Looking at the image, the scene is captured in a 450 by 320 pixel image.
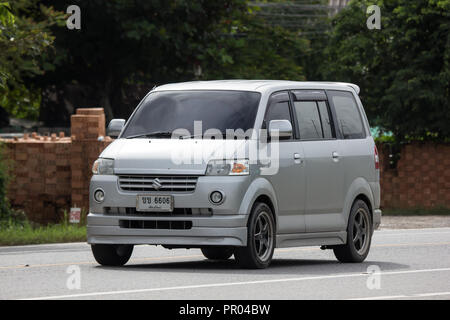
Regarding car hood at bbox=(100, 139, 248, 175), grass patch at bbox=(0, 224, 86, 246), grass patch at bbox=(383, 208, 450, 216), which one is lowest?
grass patch at bbox=(383, 208, 450, 216)

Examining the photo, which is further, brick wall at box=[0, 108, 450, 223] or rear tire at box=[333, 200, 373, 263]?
brick wall at box=[0, 108, 450, 223]

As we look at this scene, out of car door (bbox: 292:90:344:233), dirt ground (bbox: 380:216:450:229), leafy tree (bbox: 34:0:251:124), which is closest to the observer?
car door (bbox: 292:90:344:233)

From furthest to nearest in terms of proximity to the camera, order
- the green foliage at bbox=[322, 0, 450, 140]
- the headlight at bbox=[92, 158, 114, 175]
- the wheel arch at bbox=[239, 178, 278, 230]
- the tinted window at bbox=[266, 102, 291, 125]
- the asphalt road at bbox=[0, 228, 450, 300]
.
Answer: the green foliage at bbox=[322, 0, 450, 140]
the tinted window at bbox=[266, 102, 291, 125]
the headlight at bbox=[92, 158, 114, 175]
the wheel arch at bbox=[239, 178, 278, 230]
the asphalt road at bbox=[0, 228, 450, 300]

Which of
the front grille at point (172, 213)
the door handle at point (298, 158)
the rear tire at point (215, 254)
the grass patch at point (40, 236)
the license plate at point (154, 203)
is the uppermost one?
the door handle at point (298, 158)

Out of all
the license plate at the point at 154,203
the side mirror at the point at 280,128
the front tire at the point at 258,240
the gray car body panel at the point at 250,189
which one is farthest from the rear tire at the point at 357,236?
the license plate at the point at 154,203

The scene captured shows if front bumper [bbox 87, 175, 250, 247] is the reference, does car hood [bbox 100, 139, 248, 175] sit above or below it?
above

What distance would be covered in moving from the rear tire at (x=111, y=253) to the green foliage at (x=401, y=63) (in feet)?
65.4

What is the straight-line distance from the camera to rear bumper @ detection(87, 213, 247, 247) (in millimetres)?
13352

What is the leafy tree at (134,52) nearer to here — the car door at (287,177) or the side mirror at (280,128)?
the car door at (287,177)

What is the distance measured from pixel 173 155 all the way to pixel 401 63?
22662 millimetres

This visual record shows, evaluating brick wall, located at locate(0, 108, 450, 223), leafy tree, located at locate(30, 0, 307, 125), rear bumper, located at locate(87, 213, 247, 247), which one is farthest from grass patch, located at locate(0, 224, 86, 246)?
leafy tree, located at locate(30, 0, 307, 125)

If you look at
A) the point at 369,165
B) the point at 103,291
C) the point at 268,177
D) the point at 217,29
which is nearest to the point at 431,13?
the point at 217,29

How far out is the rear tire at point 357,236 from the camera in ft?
51.2

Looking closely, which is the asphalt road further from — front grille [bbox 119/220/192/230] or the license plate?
the license plate
